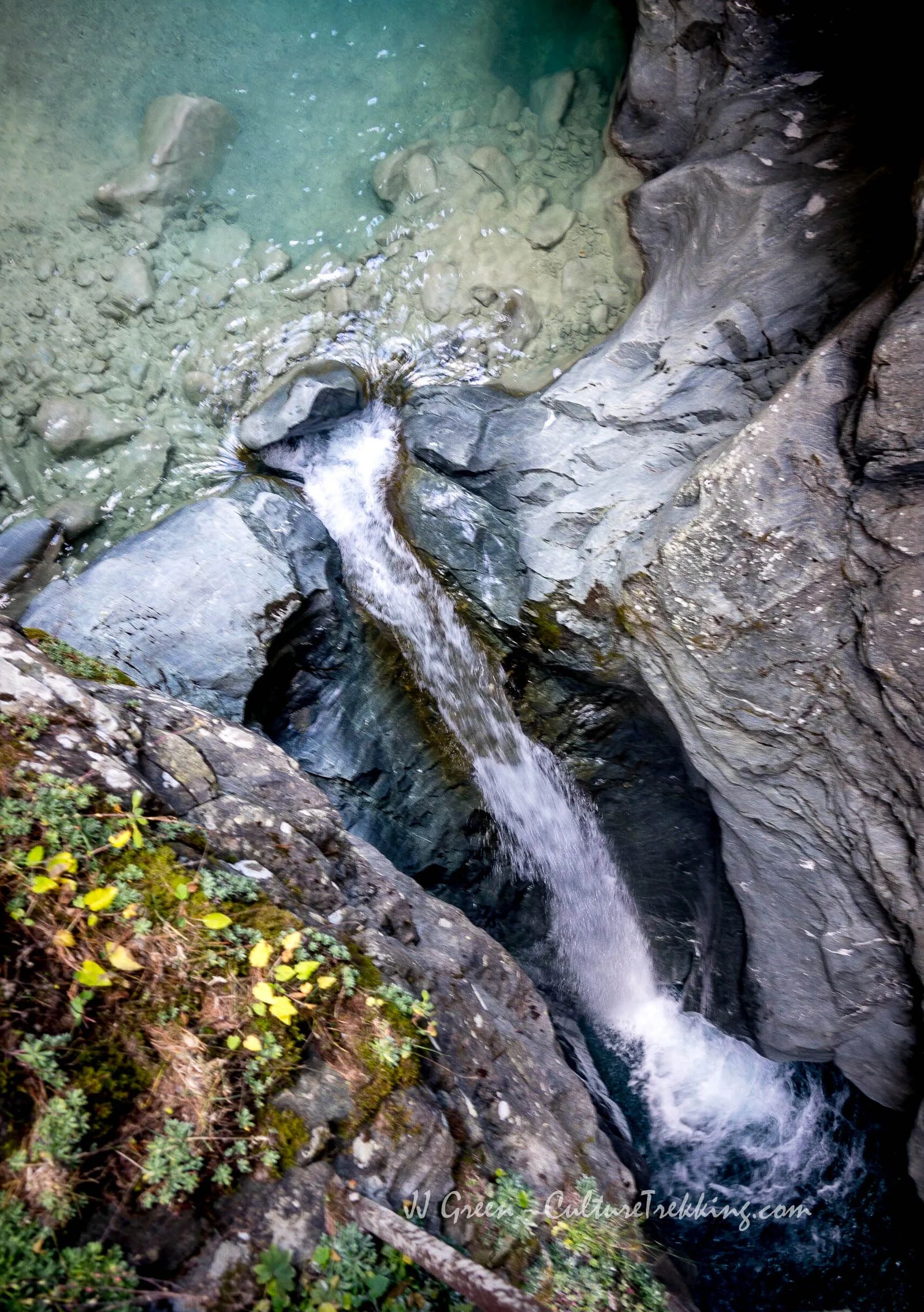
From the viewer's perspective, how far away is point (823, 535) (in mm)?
3457

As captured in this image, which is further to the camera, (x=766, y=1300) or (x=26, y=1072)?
(x=766, y=1300)

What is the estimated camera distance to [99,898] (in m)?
2.43

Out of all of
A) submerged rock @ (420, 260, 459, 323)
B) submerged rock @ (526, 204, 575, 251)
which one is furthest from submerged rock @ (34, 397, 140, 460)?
submerged rock @ (526, 204, 575, 251)

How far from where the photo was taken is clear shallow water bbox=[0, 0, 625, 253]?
5922 millimetres

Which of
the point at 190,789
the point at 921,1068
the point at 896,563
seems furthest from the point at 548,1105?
the point at 896,563

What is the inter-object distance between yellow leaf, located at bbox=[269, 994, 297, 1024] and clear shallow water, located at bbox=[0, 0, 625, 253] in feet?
18.5

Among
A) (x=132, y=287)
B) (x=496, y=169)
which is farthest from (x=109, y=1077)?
(x=496, y=169)

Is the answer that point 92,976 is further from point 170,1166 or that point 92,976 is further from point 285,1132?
point 285,1132

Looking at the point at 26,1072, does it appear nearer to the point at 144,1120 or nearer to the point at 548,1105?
the point at 144,1120

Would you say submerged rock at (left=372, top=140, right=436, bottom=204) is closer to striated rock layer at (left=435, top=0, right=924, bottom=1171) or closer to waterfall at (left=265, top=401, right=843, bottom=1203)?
striated rock layer at (left=435, top=0, right=924, bottom=1171)

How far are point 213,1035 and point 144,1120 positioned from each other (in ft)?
0.96

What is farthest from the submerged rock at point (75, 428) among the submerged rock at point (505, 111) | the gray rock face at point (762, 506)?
the submerged rock at point (505, 111)

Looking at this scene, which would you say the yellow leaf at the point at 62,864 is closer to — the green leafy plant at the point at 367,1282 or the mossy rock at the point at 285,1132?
the mossy rock at the point at 285,1132

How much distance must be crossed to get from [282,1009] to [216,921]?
383 millimetres
